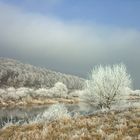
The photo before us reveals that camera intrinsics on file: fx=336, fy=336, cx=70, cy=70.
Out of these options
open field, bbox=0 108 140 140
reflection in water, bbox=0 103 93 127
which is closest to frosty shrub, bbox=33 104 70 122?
open field, bbox=0 108 140 140

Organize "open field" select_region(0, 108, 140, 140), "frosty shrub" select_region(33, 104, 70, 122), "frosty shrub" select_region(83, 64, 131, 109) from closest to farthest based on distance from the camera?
"open field" select_region(0, 108, 140, 140)
"frosty shrub" select_region(33, 104, 70, 122)
"frosty shrub" select_region(83, 64, 131, 109)

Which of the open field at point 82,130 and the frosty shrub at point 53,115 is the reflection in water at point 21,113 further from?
the open field at point 82,130

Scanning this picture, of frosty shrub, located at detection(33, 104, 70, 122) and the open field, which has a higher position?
frosty shrub, located at detection(33, 104, 70, 122)

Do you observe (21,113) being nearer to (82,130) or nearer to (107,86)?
(107,86)

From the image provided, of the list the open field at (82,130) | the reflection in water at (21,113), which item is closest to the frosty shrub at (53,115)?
the open field at (82,130)

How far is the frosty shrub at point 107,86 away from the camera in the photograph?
5831 centimetres

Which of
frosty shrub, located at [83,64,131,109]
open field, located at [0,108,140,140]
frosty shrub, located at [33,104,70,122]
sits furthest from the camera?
frosty shrub, located at [83,64,131,109]

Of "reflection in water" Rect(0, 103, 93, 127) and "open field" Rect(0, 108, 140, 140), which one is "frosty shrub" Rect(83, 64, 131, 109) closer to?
"reflection in water" Rect(0, 103, 93, 127)

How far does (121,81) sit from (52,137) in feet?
154

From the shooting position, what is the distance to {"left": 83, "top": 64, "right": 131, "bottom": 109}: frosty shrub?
191ft

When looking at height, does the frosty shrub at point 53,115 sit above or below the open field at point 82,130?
above

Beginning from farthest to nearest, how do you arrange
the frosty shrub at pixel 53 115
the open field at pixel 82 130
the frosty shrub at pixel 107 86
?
the frosty shrub at pixel 107 86 → the frosty shrub at pixel 53 115 → the open field at pixel 82 130

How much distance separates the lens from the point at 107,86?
5872 centimetres

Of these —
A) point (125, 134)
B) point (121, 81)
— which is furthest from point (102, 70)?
point (125, 134)
